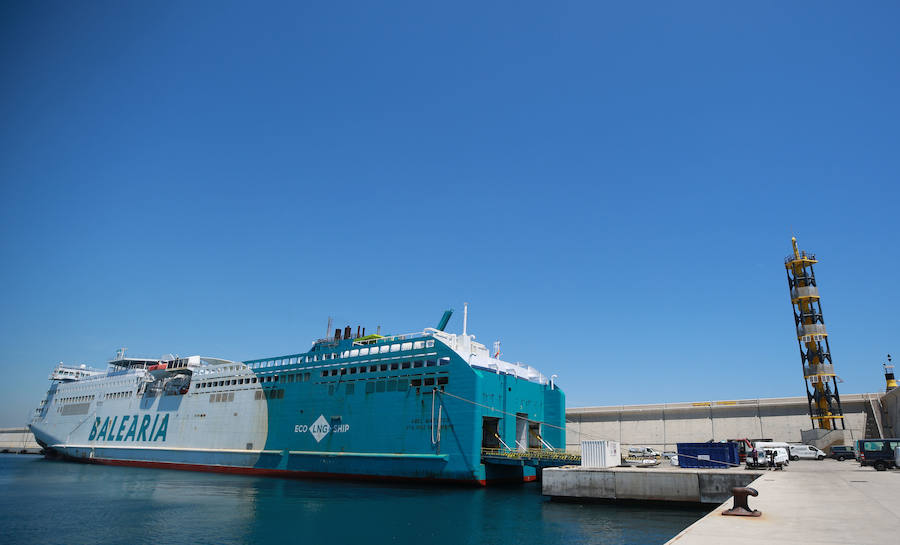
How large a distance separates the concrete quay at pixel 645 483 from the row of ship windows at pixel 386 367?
10.1 metres

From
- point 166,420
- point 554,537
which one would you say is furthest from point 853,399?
point 166,420

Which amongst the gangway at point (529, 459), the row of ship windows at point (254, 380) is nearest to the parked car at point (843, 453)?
the gangway at point (529, 459)

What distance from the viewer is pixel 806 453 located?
3494cm

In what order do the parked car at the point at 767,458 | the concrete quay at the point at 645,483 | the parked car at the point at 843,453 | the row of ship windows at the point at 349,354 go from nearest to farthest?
1. the concrete quay at the point at 645,483
2. the parked car at the point at 767,458
3. the parked car at the point at 843,453
4. the row of ship windows at the point at 349,354

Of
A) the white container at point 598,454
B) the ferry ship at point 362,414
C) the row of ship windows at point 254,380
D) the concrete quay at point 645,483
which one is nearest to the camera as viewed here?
the concrete quay at point 645,483

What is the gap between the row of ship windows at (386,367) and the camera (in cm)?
3377

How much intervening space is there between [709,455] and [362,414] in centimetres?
2166

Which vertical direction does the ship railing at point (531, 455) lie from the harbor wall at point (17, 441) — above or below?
above

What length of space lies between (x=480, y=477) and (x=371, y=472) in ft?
25.6

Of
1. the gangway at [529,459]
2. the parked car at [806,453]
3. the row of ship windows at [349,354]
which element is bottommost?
the gangway at [529,459]

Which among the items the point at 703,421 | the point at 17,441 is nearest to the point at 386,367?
the point at 703,421

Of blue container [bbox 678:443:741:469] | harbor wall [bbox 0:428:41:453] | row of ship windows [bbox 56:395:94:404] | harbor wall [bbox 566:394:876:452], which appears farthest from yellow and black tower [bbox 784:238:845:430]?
harbor wall [bbox 0:428:41:453]

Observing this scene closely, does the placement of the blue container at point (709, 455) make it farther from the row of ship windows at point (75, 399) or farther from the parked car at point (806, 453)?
the row of ship windows at point (75, 399)

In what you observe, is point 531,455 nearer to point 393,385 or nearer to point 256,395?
point 393,385
